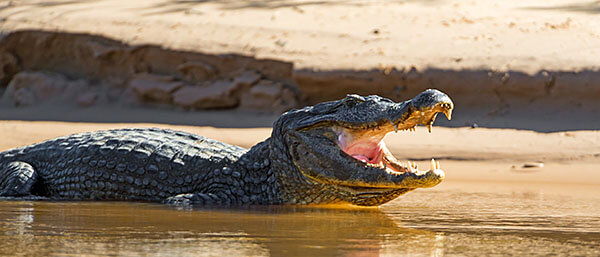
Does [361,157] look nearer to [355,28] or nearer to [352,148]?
[352,148]

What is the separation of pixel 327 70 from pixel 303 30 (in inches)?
65.0

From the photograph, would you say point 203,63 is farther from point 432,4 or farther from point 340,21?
point 432,4

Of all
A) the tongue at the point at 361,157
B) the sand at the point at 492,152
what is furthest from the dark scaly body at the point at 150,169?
the sand at the point at 492,152

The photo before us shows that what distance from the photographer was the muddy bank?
10836mm

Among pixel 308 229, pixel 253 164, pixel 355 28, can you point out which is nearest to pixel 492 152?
pixel 253 164

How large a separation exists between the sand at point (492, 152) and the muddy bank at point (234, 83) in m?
0.59

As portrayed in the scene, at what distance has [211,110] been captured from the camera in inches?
482

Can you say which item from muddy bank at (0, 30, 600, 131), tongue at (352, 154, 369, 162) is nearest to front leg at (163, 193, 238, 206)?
tongue at (352, 154, 369, 162)

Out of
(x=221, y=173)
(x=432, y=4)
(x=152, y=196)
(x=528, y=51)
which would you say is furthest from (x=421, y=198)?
(x=432, y=4)

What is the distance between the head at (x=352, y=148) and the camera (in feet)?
17.2

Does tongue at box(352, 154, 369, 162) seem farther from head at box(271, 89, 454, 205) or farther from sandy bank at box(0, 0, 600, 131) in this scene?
sandy bank at box(0, 0, 600, 131)

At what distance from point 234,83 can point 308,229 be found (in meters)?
7.86

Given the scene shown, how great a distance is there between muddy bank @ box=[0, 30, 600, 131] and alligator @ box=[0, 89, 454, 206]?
17.1 ft

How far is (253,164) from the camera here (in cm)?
602
